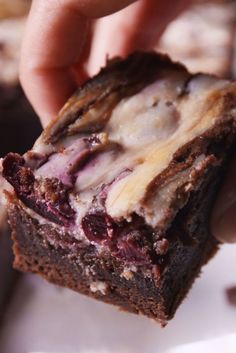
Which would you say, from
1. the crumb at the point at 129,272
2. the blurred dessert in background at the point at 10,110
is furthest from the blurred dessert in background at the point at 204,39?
the crumb at the point at 129,272

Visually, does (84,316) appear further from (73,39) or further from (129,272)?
(73,39)

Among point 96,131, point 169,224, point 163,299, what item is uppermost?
point 96,131

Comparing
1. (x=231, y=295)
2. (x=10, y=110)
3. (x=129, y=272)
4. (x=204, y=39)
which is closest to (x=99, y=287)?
(x=129, y=272)

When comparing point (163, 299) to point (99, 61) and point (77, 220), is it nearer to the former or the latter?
point (77, 220)

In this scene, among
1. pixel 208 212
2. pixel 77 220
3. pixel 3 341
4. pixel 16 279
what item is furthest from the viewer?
pixel 16 279

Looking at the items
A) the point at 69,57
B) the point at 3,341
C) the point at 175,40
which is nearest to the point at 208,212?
the point at 69,57
